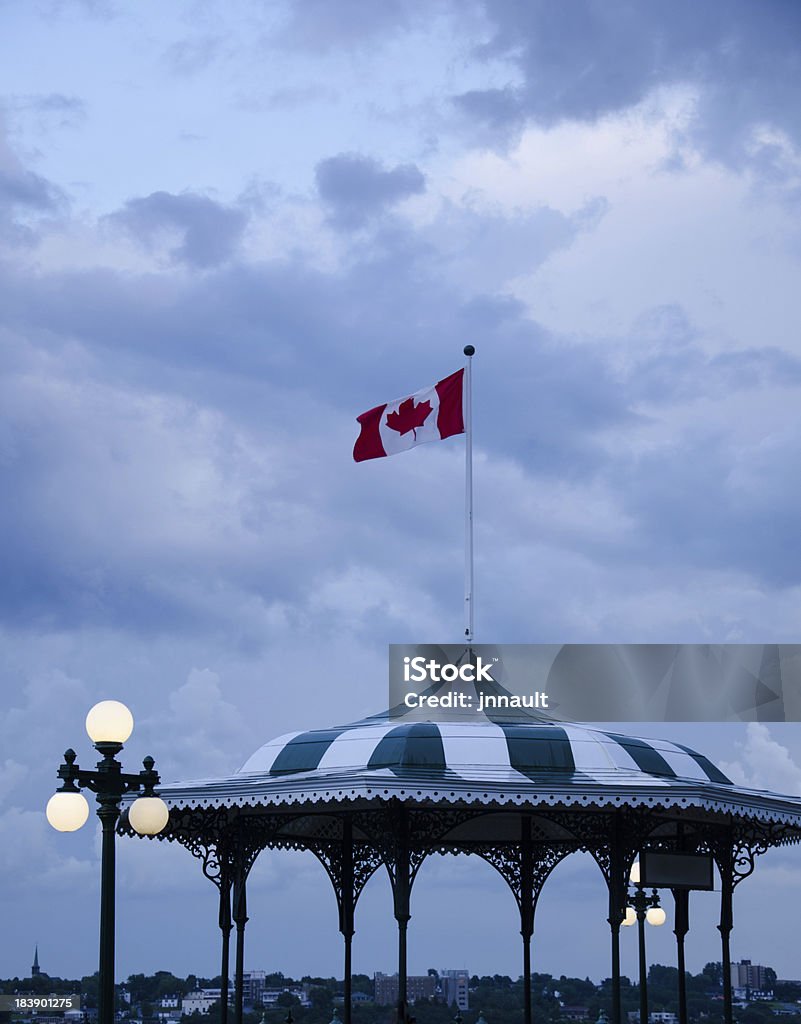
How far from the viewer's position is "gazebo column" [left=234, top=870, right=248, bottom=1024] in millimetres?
27547

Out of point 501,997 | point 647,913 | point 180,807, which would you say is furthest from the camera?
point 501,997

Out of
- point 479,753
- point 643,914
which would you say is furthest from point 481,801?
point 643,914


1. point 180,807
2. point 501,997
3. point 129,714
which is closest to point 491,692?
point 180,807

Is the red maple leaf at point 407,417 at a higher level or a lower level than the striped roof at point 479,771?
higher

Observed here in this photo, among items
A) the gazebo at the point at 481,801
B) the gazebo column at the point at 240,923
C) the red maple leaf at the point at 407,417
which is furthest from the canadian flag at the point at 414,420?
the gazebo column at the point at 240,923

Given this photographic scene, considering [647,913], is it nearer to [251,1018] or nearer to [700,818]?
[700,818]

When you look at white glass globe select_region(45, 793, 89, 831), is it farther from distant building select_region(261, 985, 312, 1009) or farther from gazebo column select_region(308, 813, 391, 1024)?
distant building select_region(261, 985, 312, 1009)

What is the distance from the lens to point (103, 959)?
1556 cm

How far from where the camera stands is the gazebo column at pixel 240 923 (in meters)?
27.5

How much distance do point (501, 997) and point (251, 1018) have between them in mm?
8538

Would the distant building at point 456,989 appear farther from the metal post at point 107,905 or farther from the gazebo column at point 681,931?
the metal post at point 107,905

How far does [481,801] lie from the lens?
77.5ft

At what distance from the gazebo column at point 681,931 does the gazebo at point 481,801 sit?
4 centimetres

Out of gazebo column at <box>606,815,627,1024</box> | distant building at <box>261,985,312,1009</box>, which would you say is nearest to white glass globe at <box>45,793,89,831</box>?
gazebo column at <box>606,815,627,1024</box>
